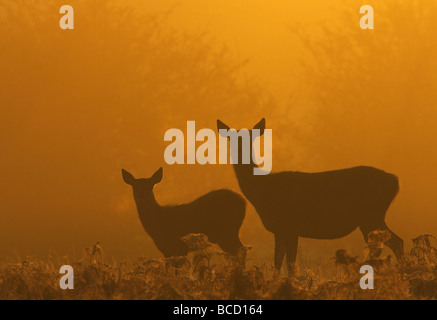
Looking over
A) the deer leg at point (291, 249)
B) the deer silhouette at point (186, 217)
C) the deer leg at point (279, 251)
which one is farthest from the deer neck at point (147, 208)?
Result: the deer leg at point (291, 249)

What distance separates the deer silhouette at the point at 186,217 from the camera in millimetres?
11695

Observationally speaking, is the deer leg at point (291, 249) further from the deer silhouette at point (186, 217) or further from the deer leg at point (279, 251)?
the deer silhouette at point (186, 217)

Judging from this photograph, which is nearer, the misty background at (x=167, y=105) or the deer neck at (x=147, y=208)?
the deer neck at (x=147, y=208)

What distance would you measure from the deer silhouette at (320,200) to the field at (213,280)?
1.43 m

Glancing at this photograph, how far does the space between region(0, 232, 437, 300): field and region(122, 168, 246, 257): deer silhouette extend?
1.96 meters

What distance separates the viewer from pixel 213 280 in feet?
28.3

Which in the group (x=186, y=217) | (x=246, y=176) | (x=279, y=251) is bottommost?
(x=279, y=251)

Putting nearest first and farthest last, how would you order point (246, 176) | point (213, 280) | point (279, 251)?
point (213, 280) → point (279, 251) → point (246, 176)

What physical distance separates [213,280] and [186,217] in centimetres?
336

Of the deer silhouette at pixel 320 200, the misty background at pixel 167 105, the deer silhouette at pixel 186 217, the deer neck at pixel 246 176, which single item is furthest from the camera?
the misty background at pixel 167 105

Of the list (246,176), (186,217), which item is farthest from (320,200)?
(186,217)

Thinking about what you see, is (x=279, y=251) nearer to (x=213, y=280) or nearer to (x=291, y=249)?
(x=291, y=249)

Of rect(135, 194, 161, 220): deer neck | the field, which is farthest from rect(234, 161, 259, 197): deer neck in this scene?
the field
